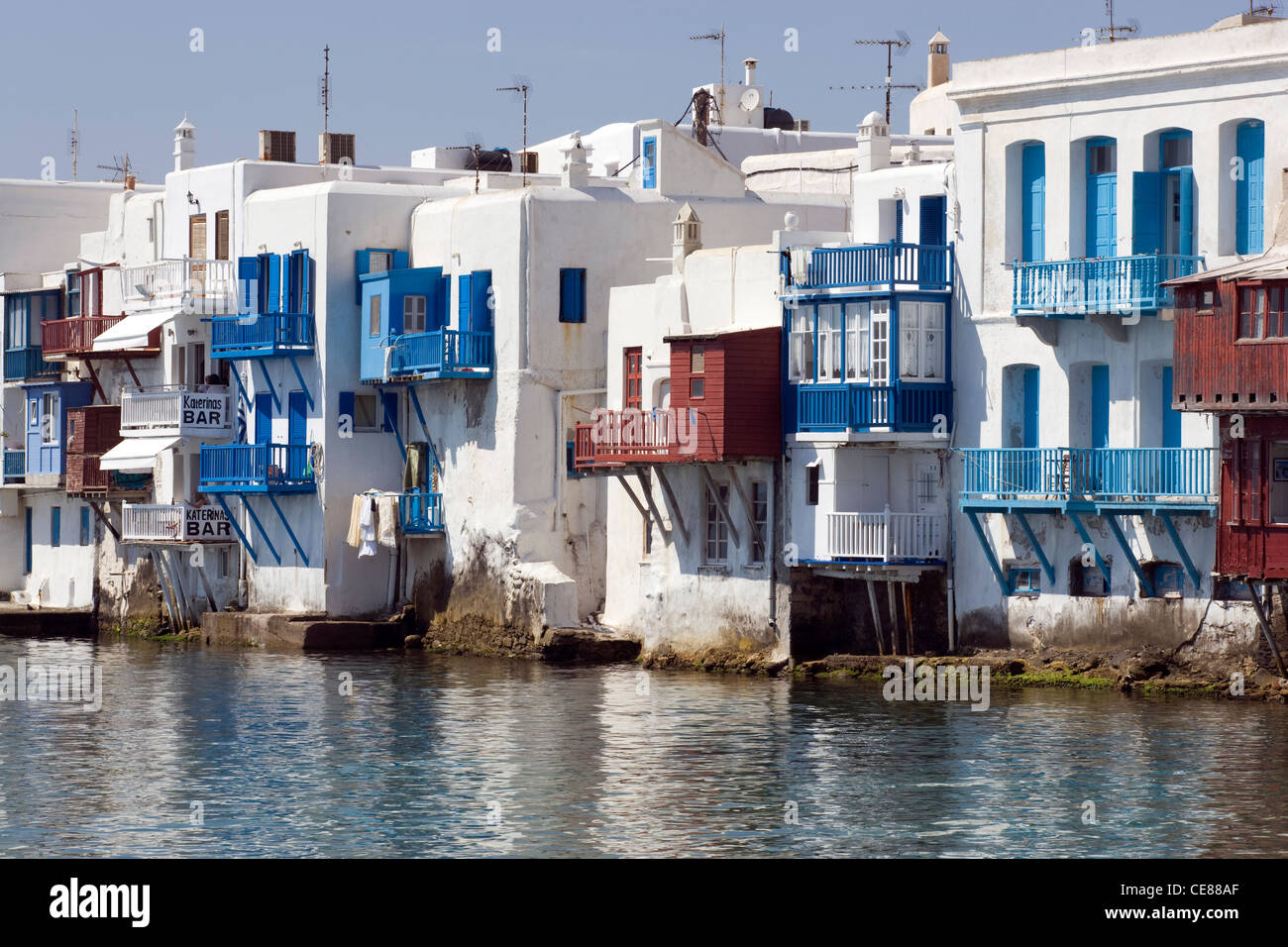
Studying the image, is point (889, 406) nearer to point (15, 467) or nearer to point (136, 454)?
point (136, 454)

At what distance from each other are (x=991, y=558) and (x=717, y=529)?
6.15 meters

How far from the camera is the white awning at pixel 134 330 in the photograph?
61.0m

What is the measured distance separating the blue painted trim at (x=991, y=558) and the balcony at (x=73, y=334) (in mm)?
25969

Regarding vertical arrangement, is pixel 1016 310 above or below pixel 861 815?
above

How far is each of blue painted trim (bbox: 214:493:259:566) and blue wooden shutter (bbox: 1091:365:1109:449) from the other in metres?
21.5

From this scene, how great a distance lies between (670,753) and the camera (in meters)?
36.4

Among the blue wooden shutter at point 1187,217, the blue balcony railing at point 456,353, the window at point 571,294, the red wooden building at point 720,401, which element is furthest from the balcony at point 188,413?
the blue wooden shutter at point 1187,217

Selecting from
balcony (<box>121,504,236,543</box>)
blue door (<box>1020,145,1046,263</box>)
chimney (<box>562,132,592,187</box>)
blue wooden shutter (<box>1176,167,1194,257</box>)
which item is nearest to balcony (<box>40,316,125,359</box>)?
balcony (<box>121,504,236,543</box>)

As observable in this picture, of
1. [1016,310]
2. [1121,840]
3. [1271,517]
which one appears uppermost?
[1016,310]

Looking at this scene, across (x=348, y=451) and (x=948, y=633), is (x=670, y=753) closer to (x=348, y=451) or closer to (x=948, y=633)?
(x=948, y=633)

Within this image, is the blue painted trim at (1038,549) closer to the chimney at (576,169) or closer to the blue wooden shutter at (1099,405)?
the blue wooden shutter at (1099,405)

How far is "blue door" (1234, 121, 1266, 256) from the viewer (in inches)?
1623

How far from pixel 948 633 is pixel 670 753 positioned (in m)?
10.1
